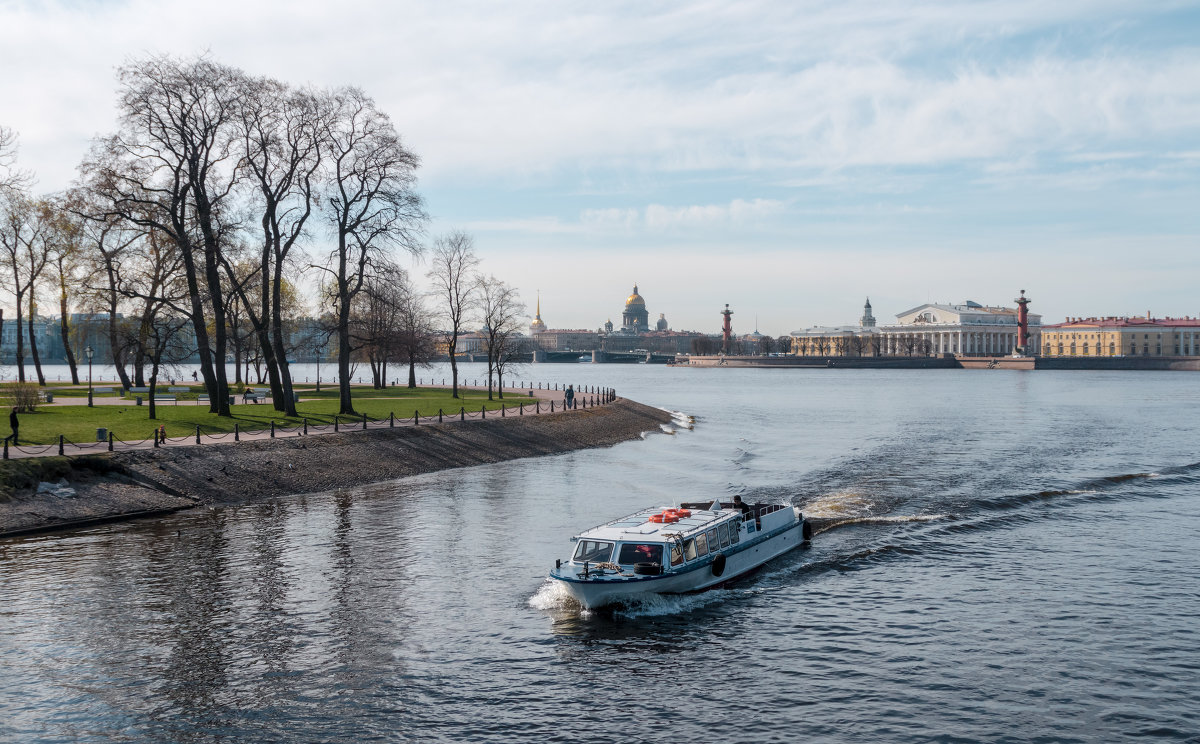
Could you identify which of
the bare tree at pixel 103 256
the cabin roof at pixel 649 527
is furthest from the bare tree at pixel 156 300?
the cabin roof at pixel 649 527

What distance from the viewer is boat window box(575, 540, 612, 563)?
26812 mm

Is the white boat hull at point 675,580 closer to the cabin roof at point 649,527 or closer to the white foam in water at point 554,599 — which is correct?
the white foam in water at point 554,599

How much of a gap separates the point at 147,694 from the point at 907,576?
20.5m

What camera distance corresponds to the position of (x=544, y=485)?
45531 millimetres

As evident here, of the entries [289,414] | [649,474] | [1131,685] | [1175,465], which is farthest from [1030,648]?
[289,414]

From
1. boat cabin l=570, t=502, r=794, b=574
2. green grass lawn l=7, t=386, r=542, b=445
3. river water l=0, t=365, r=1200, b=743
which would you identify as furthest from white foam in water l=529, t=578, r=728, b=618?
green grass lawn l=7, t=386, r=542, b=445

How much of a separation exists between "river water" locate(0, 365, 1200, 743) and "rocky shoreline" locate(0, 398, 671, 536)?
1610mm

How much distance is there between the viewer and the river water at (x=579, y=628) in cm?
1861

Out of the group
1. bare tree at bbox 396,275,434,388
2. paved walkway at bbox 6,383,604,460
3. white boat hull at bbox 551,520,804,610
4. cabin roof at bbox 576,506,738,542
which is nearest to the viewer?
white boat hull at bbox 551,520,804,610

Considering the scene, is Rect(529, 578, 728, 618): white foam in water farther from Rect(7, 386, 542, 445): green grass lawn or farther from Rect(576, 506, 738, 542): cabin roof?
Rect(7, 386, 542, 445): green grass lawn

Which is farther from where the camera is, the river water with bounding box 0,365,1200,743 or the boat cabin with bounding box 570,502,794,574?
the boat cabin with bounding box 570,502,794,574

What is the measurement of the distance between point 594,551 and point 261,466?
21.2m

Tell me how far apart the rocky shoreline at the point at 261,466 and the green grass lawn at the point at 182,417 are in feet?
13.5

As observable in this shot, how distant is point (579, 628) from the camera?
24.4 meters
